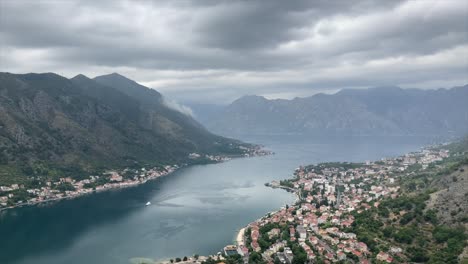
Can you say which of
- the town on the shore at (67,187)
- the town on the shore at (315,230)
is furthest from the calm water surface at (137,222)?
the town on the shore at (67,187)

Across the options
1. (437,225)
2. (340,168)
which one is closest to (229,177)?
(340,168)

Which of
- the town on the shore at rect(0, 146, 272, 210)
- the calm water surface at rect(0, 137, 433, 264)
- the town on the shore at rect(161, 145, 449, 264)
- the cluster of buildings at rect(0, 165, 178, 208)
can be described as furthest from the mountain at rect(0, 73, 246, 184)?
the town on the shore at rect(161, 145, 449, 264)

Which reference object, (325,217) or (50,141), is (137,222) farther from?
(50,141)

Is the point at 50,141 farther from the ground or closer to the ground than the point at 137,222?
farther from the ground

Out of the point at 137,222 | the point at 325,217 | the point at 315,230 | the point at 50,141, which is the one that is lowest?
the point at 137,222

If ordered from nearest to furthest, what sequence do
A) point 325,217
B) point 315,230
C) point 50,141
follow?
point 315,230
point 325,217
point 50,141

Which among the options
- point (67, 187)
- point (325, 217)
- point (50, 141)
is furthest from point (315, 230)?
point (50, 141)

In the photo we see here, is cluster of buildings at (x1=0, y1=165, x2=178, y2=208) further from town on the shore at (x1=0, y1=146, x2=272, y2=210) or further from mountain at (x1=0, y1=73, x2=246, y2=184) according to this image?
mountain at (x1=0, y1=73, x2=246, y2=184)

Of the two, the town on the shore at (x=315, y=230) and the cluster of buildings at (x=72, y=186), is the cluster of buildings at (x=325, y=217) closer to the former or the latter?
the town on the shore at (x=315, y=230)
